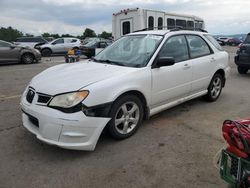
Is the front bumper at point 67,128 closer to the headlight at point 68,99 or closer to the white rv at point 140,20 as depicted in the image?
the headlight at point 68,99

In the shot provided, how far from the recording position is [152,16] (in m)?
13.9

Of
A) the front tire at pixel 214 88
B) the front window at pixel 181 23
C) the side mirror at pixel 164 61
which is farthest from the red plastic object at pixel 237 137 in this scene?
the front window at pixel 181 23

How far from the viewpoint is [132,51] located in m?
4.61

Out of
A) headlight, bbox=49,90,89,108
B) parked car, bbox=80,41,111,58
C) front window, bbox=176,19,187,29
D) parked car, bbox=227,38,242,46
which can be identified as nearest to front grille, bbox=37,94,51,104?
headlight, bbox=49,90,89,108

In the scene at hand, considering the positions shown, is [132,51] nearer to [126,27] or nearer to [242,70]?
[242,70]

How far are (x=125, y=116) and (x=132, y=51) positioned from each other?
131 cm

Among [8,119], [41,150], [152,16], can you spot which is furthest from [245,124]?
[152,16]

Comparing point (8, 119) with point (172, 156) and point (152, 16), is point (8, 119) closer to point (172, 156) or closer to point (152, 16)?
point (172, 156)

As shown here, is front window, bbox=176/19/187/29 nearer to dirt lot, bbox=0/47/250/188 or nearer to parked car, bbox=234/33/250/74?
parked car, bbox=234/33/250/74

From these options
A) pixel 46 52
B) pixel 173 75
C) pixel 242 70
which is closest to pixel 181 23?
pixel 242 70

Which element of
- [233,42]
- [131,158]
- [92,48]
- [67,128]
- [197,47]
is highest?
[233,42]

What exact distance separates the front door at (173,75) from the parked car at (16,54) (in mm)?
11054

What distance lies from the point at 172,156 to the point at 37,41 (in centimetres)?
2138

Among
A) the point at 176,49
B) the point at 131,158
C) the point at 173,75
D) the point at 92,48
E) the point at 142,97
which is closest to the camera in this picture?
the point at 131,158
